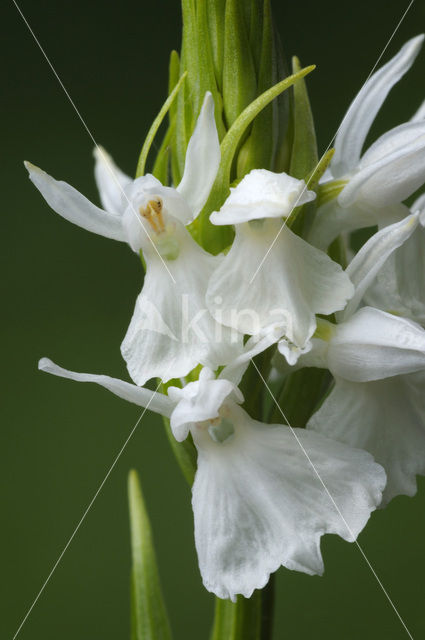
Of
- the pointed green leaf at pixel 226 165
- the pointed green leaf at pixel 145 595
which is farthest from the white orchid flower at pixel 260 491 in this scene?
the pointed green leaf at pixel 145 595

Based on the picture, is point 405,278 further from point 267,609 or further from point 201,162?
point 267,609

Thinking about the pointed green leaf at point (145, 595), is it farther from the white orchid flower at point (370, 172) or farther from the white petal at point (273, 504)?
the white orchid flower at point (370, 172)

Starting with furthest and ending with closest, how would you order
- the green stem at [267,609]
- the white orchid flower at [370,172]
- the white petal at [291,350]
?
the green stem at [267,609], the white orchid flower at [370,172], the white petal at [291,350]

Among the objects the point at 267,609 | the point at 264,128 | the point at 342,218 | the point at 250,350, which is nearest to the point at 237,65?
the point at 264,128

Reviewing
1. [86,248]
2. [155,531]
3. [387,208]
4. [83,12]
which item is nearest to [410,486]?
[387,208]

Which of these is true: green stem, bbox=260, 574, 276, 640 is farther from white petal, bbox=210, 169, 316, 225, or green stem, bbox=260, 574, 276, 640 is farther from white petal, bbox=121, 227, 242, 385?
white petal, bbox=210, 169, 316, 225

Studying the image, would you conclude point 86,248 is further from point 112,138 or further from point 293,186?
point 293,186

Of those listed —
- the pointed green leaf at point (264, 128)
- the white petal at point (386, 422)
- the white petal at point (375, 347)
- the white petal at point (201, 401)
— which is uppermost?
the pointed green leaf at point (264, 128)

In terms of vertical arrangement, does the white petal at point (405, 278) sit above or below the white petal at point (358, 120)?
below
